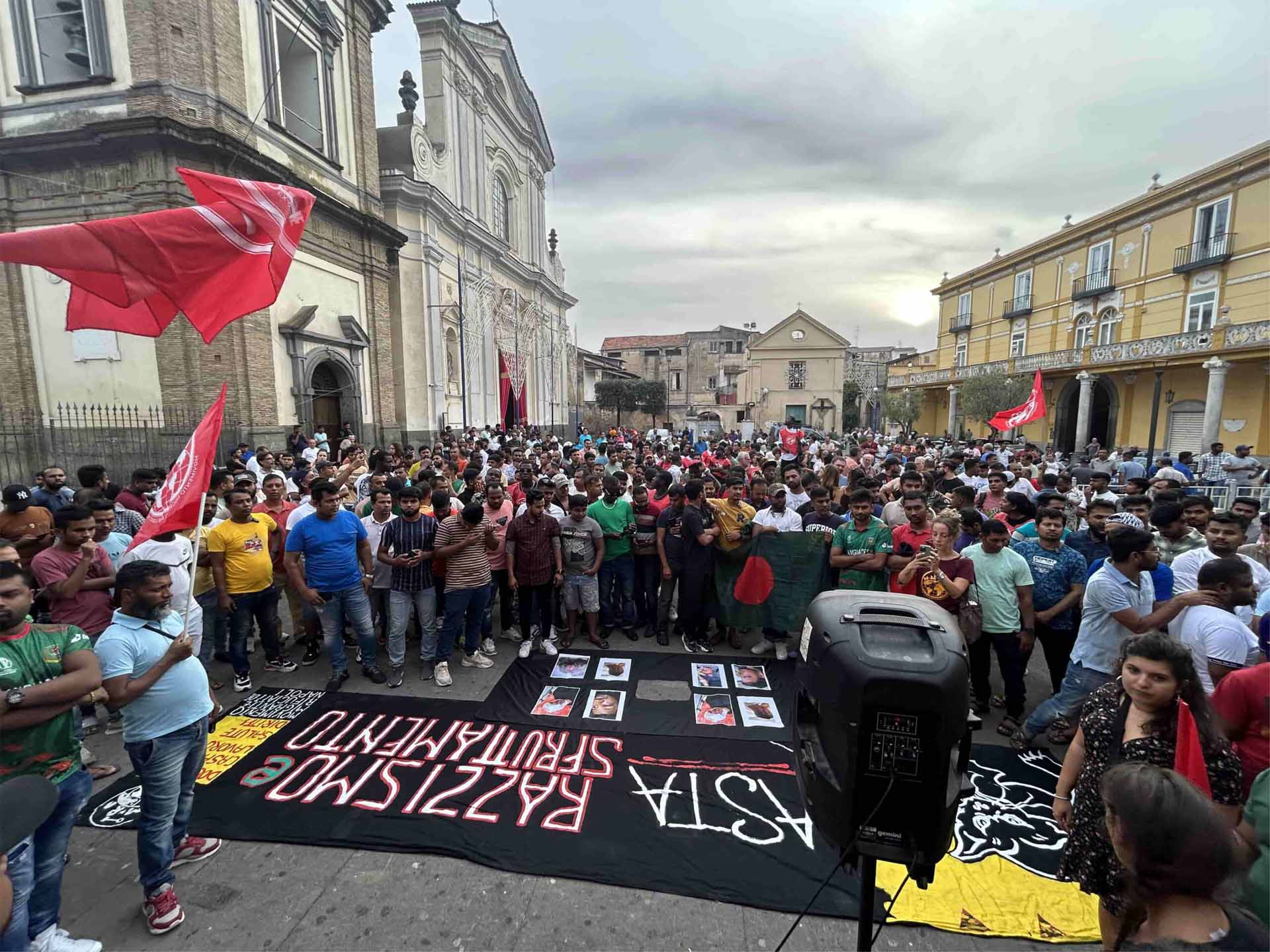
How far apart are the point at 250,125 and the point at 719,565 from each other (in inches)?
567

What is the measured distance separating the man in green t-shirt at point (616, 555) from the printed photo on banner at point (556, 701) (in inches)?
53.6

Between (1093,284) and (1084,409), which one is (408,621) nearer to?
(1084,409)

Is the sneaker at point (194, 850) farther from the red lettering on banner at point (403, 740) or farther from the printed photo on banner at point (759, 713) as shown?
the printed photo on banner at point (759, 713)

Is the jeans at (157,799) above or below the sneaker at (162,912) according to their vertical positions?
above

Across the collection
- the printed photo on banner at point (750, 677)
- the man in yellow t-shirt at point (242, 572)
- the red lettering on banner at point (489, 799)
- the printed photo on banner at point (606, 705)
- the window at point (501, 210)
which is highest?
the window at point (501, 210)

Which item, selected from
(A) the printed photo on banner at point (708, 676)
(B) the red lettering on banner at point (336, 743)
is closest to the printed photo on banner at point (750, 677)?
(A) the printed photo on banner at point (708, 676)

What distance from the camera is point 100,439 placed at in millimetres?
12586

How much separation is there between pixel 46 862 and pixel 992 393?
109ft

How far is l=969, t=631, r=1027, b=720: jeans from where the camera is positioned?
4.59 meters

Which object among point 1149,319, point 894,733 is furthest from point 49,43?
point 1149,319

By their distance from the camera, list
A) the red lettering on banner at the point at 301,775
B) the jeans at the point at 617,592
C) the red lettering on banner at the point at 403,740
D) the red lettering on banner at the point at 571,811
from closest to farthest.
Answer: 1. the red lettering on banner at the point at 571,811
2. the red lettering on banner at the point at 301,775
3. the red lettering on banner at the point at 403,740
4. the jeans at the point at 617,592

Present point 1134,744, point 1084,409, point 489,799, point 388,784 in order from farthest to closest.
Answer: point 1084,409 → point 388,784 → point 489,799 → point 1134,744

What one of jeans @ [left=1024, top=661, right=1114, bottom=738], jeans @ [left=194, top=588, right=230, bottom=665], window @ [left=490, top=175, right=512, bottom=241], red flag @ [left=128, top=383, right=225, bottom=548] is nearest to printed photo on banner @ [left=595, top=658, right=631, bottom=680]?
jeans @ [left=1024, top=661, right=1114, bottom=738]

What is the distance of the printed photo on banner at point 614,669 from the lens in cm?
543
